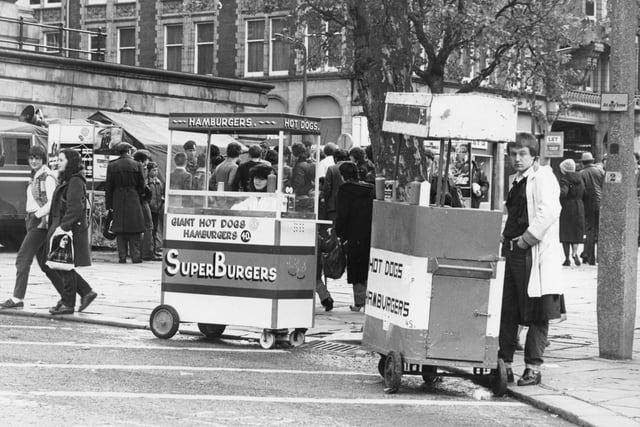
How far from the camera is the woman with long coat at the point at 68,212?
13.5m

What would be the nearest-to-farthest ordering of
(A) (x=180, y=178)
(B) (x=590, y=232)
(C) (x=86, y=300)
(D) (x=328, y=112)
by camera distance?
(A) (x=180, y=178) → (C) (x=86, y=300) → (B) (x=590, y=232) → (D) (x=328, y=112)

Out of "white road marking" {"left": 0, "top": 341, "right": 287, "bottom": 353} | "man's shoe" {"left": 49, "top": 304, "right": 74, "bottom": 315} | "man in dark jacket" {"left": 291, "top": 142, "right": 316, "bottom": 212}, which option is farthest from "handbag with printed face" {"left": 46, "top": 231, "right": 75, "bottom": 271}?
"man in dark jacket" {"left": 291, "top": 142, "right": 316, "bottom": 212}

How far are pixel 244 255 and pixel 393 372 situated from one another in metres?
2.84

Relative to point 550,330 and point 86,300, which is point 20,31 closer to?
point 86,300

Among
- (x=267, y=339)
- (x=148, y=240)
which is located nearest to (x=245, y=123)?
(x=267, y=339)

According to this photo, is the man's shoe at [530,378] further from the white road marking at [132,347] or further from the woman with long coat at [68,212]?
the woman with long coat at [68,212]

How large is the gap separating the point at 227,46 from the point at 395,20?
40.1 metres

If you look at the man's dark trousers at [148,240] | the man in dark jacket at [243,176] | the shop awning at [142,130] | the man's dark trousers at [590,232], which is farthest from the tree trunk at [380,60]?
the shop awning at [142,130]

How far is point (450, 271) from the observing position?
9398 millimetres

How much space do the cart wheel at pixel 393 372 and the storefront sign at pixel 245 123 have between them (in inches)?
119

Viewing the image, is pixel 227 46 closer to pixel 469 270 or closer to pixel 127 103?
pixel 127 103

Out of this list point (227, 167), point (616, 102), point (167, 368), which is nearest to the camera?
point (167, 368)

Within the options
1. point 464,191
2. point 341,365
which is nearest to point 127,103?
point 464,191

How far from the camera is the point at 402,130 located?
9.82 m
